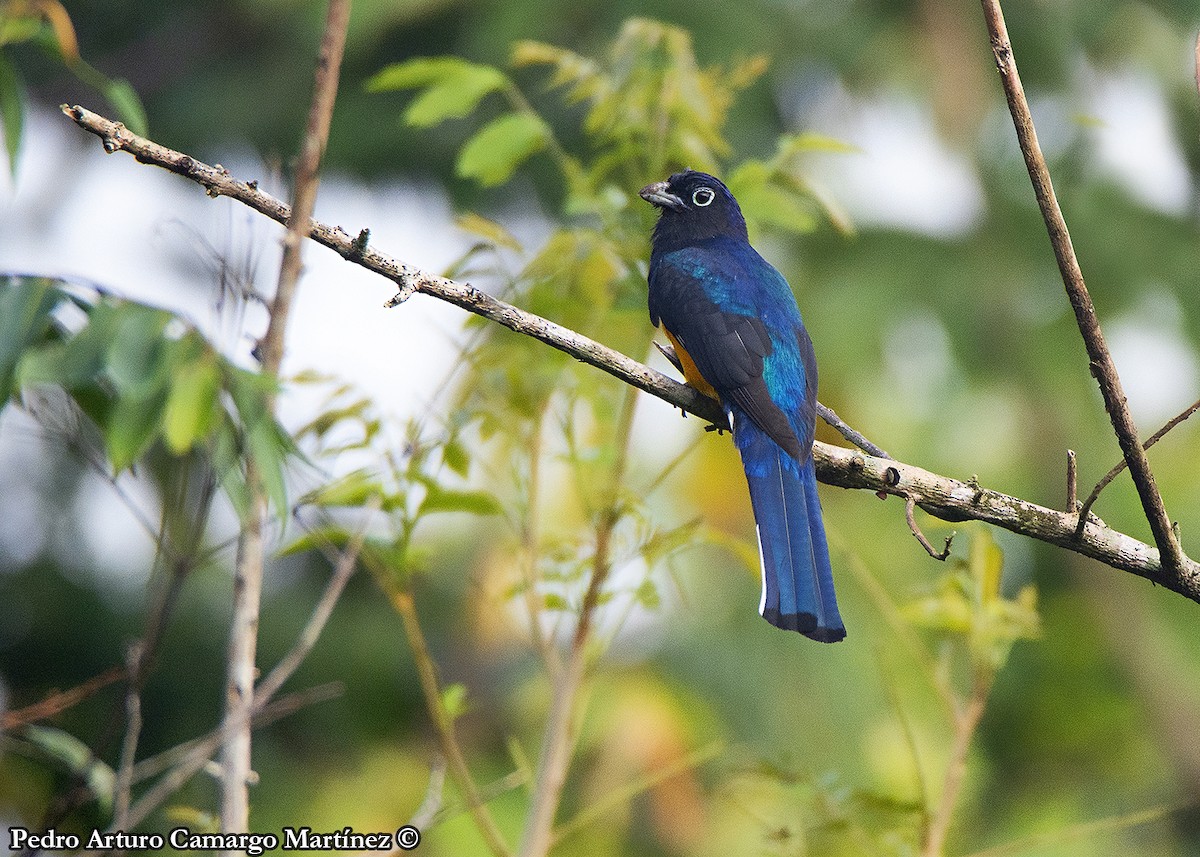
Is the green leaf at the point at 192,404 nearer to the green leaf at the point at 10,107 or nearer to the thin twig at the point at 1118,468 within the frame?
the green leaf at the point at 10,107

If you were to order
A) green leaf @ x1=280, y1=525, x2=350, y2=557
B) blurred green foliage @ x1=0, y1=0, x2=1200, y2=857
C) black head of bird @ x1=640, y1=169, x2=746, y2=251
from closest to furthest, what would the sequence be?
1. green leaf @ x1=280, y1=525, x2=350, y2=557
2. black head of bird @ x1=640, y1=169, x2=746, y2=251
3. blurred green foliage @ x1=0, y1=0, x2=1200, y2=857

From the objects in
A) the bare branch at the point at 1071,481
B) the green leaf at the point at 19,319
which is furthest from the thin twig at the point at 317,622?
the bare branch at the point at 1071,481

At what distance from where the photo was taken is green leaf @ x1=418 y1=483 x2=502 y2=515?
9.75 feet

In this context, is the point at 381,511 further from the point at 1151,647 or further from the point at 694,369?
the point at 1151,647


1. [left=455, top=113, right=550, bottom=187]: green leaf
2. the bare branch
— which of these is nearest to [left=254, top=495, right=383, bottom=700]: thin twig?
[left=455, top=113, right=550, bottom=187]: green leaf

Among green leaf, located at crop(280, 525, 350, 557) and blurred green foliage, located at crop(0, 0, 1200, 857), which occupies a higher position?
A: blurred green foliage, located at crop(0, 0, 1200, 857)

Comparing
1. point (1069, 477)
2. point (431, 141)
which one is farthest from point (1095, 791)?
point (1069, 477)

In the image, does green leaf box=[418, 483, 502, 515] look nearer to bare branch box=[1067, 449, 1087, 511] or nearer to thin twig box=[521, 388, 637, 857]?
thin twig box=[521, 388, 637, 857]

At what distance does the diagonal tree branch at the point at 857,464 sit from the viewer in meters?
2.42

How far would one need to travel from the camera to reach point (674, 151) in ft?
11.1

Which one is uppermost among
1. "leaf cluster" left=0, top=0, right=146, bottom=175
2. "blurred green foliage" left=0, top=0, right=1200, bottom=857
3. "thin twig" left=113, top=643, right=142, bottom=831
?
"blurred green foliage" left=0, top=0, right=1200, bottom=857

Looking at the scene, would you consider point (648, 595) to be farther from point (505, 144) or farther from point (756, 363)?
point (505, 144)

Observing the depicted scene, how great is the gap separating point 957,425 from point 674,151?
7.96 m

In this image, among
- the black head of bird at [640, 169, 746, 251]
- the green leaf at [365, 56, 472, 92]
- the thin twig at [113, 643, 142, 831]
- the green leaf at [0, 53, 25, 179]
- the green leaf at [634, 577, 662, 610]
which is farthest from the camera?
the black head of bird at [640, 169, 746, 251]
